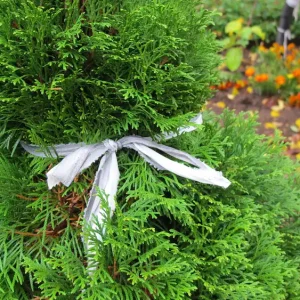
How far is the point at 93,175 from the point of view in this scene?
4.16 feet

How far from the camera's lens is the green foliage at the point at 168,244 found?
113cm

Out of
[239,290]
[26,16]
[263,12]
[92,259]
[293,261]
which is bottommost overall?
[263,12]

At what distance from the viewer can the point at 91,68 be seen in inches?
47.6

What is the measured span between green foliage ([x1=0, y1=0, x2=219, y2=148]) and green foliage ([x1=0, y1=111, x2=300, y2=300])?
115 millimetres

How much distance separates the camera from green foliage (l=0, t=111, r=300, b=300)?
1.13 metres

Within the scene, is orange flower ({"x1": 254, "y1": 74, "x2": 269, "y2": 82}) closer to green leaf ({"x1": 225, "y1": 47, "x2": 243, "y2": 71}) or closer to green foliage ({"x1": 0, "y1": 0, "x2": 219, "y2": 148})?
green leaf ({"x1": 225, "y1": 47, "x2": 243, "y2": 71})

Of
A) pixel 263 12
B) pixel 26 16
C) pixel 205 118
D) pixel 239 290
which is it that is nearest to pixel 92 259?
pixel 239 290

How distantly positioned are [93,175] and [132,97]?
10.0 inches

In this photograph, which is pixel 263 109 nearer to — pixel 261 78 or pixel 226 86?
pixel 261 78

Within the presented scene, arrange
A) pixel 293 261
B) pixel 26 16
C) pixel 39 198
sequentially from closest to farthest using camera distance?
pixel 26 16
pixel 39 198
pixel 293 261

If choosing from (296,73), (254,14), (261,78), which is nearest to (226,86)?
(261,78)

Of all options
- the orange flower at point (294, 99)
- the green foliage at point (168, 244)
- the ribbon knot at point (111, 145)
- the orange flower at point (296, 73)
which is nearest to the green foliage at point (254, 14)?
the orange flower at point (296, 73)

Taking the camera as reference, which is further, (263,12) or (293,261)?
(263,12)

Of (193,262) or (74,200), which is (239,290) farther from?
(74,200)
